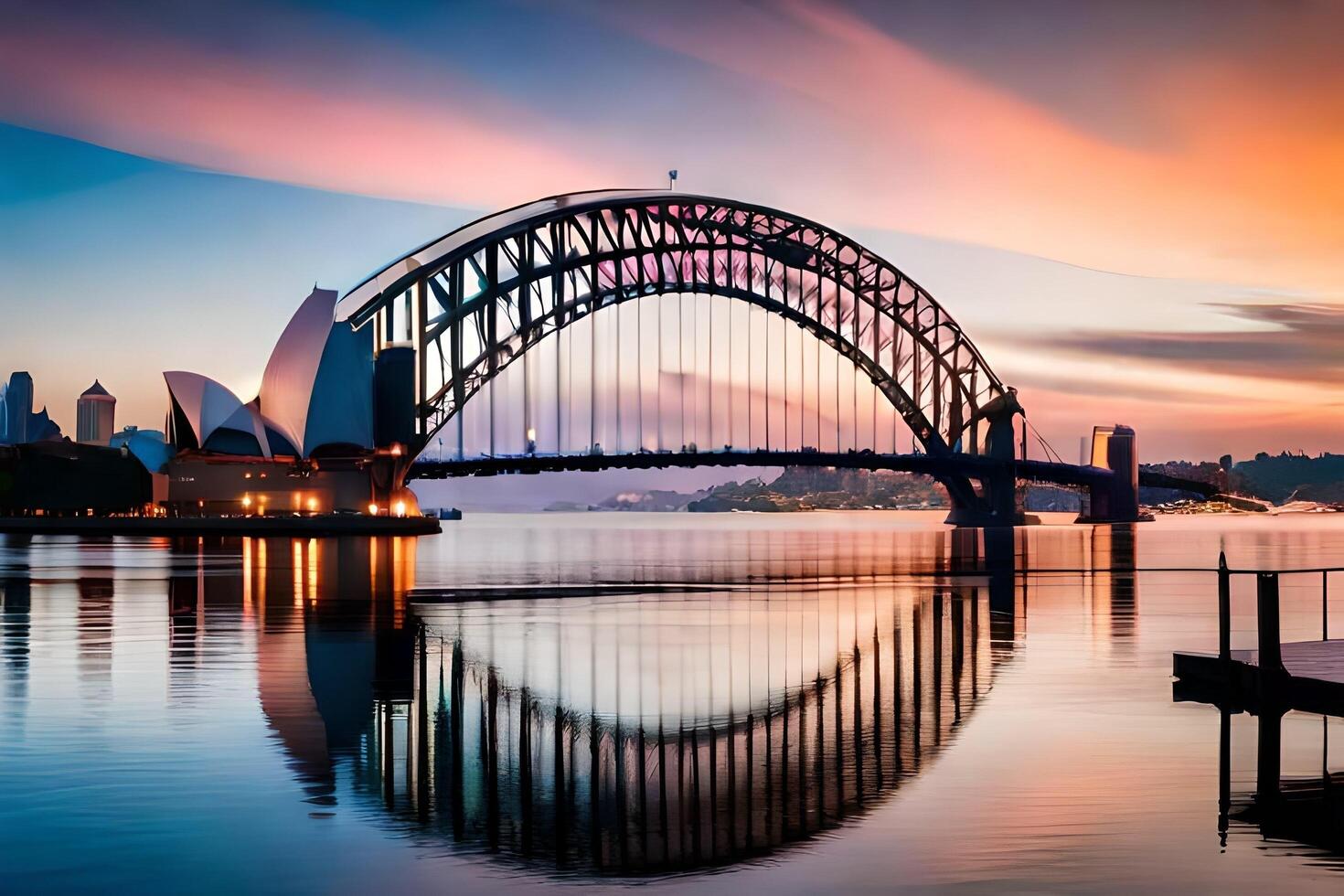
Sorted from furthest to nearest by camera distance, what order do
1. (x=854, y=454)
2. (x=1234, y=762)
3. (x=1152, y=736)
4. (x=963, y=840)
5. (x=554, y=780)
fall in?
1. (x=854, y=454)
2. (x=1152, y=736)
3. (x=1234, y=762)
4. (x=554, y=780)
5. (x=963, y=840)

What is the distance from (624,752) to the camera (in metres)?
15.1

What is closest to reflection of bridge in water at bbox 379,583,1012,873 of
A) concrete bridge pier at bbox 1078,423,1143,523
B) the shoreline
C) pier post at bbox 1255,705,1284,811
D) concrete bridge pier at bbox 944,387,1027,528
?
pier post at bbox 1255,705,1284,811

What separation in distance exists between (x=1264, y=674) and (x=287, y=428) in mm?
92060

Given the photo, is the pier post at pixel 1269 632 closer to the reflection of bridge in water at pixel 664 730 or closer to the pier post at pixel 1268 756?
the pier post at pixel 1268 756

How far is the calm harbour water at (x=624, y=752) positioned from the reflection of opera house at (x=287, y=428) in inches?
2757

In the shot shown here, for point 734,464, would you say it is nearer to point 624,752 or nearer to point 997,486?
point 997,486

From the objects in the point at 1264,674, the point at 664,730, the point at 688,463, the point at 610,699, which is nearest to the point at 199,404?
the point at 688,463

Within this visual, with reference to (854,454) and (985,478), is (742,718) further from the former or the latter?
(985,478)

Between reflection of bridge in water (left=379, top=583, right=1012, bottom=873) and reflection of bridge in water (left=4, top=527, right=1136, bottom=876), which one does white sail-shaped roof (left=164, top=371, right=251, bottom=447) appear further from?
reflection of bridge in water (left=379, top=583, right=1012, bottom=873)

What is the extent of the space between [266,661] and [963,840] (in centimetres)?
1403

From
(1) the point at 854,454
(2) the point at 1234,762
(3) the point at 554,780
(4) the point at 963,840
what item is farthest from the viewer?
(1) the point at 854,454

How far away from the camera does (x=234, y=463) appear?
10338 cm

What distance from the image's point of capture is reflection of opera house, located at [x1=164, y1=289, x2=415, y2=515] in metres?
103

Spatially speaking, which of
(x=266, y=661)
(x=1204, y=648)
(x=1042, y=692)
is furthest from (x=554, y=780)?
(x=1204, y=648)
